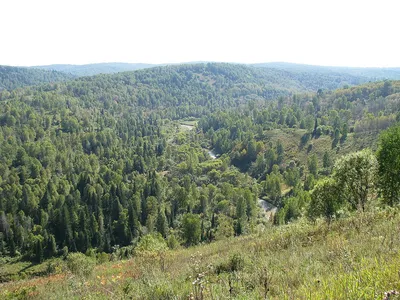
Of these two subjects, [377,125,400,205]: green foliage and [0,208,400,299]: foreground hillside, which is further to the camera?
[377,125,400,205]: green foliage

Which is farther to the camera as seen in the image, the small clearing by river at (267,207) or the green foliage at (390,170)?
the small clearing by river at (267,207)

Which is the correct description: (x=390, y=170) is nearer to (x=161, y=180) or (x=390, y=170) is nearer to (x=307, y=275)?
(x=307, y=275)

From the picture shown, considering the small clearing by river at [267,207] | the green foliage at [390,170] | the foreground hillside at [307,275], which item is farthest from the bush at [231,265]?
the small clearing by river at [267,207]

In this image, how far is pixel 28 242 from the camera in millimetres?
Answer: 86688

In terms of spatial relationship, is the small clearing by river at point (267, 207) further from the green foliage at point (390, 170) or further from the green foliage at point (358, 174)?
the green foliage at point (390, 170)

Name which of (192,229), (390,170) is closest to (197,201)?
(192,229)

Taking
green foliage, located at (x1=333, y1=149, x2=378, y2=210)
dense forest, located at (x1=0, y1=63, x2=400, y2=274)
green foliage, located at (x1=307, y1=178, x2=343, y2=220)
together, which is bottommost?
dense forest, located at (x1=0, y1=63, x2=400, y2=274)

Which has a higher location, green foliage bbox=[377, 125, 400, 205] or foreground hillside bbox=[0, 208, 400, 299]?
foreground hillside bbox=[0, 208, 400, 299]

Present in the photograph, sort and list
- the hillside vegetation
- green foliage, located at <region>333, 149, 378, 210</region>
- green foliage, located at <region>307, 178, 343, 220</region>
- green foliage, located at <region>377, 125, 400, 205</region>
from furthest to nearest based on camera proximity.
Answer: green foliage, located at <region>307, 178, 343, 220</region>
green foliage, located at <region>377, 125, 400, 205</region>
green foliage, located at <region>333, 149, 378, 210</region>
the hillside vegetation

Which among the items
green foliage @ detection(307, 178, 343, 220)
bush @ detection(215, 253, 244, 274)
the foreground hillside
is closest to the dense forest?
green foliage @ detection(307, 178, 343, 220)

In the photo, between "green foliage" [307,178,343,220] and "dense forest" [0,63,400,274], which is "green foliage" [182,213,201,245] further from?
"green foliage" [307,178,343,220]

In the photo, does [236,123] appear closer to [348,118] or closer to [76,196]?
[348,118]

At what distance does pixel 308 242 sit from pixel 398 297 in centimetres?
939

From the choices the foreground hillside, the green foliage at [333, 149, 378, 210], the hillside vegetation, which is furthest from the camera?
the green foliage at [333, 149, 378, 210]
